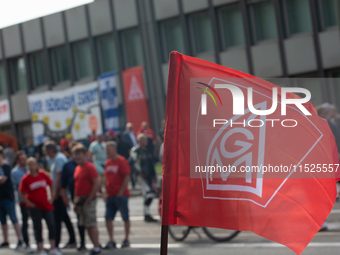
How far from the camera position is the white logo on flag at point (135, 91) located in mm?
23938

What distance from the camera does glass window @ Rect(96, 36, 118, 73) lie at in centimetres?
2558

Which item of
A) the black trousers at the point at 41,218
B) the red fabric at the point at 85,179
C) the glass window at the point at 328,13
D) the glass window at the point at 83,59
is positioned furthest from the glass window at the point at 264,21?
the black trousers at the point at 41,218

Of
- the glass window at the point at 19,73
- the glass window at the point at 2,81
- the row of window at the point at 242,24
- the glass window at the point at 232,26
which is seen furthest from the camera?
the glass window at the point at 2,81

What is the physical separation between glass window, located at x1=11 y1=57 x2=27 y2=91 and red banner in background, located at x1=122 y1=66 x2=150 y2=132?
8.35 meters

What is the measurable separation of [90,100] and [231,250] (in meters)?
18.7

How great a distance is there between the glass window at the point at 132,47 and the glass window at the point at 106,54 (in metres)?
0.69

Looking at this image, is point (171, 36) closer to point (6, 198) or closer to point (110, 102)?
point (110, 102)

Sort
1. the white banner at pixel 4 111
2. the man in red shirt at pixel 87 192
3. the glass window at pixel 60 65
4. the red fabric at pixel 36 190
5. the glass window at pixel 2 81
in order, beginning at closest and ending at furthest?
the man in red shirt at pixel 87 192, the red fabric at pixel 36 190, the glass window at pixel 60 65, the white banner at pixel 4 111, the glass window at pixel 2 81

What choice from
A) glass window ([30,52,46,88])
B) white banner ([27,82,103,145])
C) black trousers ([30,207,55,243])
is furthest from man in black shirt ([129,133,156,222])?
glass window ([30,52,46,88])

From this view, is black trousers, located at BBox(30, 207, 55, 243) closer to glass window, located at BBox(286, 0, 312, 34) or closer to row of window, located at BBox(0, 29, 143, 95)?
glass window, located at BBox(286, 0, 312, 34)

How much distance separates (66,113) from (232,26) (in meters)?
9.76

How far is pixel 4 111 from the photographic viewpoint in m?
30.7

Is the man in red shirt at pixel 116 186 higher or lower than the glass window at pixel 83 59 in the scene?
lower

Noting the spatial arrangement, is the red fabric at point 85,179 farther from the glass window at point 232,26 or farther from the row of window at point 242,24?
the glass window at point 232,26
